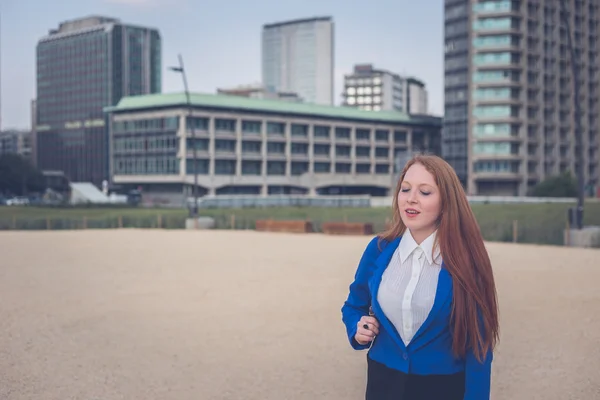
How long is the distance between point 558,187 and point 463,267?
274 feet

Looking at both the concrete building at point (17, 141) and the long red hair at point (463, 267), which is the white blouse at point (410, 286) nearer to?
the long red hair at point (463, 267)

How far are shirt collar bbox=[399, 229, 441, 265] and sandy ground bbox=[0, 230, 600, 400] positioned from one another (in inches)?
170

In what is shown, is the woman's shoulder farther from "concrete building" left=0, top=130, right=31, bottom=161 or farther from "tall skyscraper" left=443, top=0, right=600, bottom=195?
"concrete building" left=0, top=130, right=31, bottom=161

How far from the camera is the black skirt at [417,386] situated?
344 cm

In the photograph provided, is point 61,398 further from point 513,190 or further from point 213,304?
point 513,190

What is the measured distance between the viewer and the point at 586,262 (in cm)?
2100

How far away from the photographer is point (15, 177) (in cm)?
6200

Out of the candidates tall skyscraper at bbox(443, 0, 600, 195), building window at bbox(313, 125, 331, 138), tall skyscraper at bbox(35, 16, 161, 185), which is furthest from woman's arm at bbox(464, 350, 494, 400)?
tall skyscraper at bbox(35, 16, 161, 185)

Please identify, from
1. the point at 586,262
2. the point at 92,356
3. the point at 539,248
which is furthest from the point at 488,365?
the point at 539,248

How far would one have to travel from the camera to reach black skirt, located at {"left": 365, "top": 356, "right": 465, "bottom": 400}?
3.44 meters

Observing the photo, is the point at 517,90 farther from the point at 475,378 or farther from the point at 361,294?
the point at 475,378

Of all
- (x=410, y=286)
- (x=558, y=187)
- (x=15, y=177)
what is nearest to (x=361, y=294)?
(x=410, y=286)

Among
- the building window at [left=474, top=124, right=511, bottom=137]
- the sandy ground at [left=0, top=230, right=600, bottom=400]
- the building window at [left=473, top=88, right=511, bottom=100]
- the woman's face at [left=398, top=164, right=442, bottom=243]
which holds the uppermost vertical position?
the building window at [left=473, top=88, right=511, bottom=100]

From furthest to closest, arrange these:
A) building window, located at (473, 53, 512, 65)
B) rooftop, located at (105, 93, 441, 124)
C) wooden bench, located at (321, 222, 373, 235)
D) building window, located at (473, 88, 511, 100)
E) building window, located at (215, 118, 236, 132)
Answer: rooftop, located at (105, 93, 441, 124) < building window, located at (215, 118, 236, 132) < building window, located at (473, 88, 511, 100) < building window, located at (473, 53, 512, 65) < wooden bench, located at (321, 222, 373, 235)
